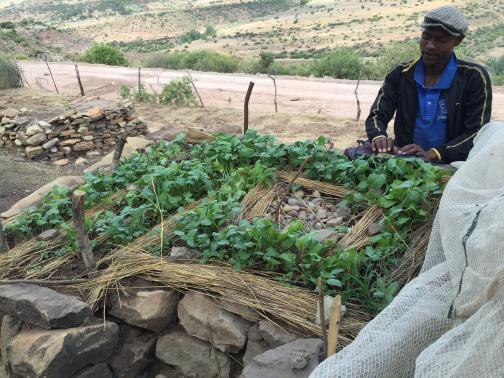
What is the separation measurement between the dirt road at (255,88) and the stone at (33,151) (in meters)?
6.15

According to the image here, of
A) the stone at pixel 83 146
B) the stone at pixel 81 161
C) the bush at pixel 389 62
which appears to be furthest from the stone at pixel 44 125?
the bush at pixel 389 62

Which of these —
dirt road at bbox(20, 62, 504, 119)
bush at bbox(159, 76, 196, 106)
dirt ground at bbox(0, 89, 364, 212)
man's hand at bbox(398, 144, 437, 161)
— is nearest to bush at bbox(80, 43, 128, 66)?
dirt road at bbox(20, 62, 504, 119)

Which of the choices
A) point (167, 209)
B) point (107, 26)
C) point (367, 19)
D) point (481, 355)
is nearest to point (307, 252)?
point (167, 209)

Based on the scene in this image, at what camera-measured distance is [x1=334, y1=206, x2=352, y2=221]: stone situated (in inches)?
122

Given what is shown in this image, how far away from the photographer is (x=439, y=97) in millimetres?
3186

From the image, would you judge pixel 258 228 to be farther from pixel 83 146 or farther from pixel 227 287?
pixel 83 146

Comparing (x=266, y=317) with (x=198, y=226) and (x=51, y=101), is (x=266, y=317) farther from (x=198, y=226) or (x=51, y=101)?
(x=51, y=101)

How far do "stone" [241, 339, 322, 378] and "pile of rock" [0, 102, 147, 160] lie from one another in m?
6.33

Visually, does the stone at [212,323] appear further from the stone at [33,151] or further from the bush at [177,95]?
the bush at [177,95]

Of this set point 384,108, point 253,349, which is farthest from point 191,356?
point 384,108

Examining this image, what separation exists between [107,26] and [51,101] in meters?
57.2

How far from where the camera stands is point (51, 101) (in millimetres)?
12883

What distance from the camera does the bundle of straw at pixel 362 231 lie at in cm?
279

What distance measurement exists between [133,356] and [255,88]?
15187mm
